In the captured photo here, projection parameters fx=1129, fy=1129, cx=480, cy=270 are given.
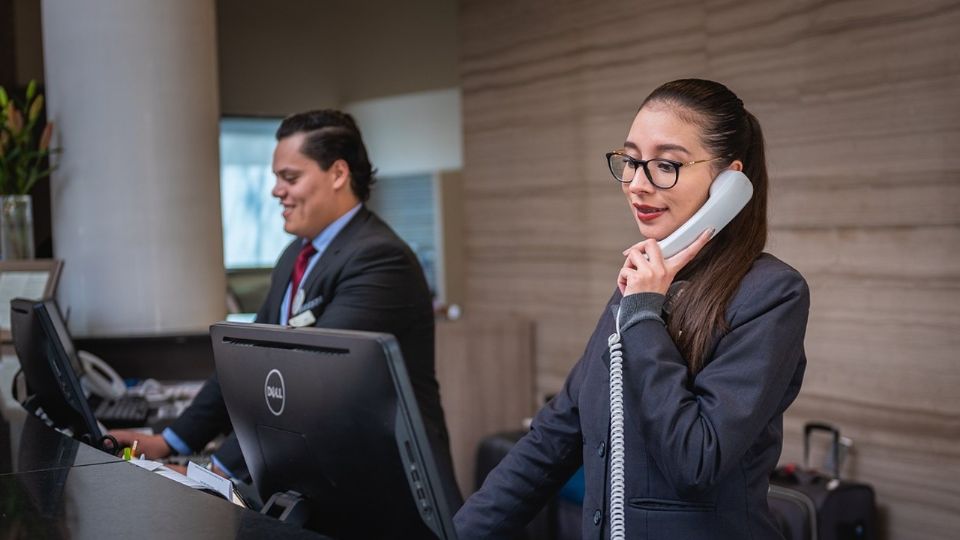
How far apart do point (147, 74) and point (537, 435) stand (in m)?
2.80

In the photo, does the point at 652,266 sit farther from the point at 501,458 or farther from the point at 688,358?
the point at 501,458

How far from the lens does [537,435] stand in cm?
201

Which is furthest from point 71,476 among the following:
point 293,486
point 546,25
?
point 546,25

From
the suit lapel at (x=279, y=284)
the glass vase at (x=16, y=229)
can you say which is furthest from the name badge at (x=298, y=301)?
the glass vase at (x=16, y=229)

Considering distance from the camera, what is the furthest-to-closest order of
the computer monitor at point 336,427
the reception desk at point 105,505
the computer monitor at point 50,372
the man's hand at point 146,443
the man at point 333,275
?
the man at point 333,275, the man's hand at point 146,443, the computer monitor at point 50,372, the reception desk at point 105,505, the computer monitor at point 336,427

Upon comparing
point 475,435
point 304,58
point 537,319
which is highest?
point 304,58

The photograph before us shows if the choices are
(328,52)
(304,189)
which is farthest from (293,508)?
(328,52)

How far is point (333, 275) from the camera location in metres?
2.84

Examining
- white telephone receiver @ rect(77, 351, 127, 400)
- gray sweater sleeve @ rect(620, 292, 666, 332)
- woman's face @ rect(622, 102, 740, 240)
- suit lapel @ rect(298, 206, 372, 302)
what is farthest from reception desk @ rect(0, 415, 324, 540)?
white telephone receiver @ rect(77, 351, 127, 400)

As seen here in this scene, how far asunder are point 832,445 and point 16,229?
307 cm

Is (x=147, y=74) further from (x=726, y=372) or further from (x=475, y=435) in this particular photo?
(x=726, y=372)

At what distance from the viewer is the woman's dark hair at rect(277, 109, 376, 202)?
3016 mm

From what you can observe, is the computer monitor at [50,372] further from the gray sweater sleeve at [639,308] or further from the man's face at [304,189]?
the gray sweater sleeve at [639,308]

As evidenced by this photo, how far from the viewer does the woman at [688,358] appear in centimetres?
167
